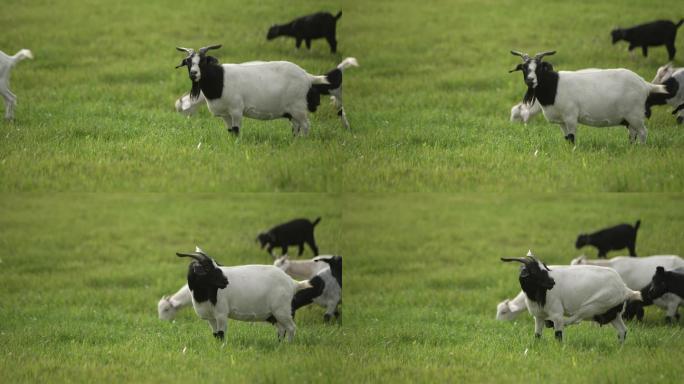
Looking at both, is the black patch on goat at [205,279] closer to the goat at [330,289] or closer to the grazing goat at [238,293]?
the grazing goat at [238,293]

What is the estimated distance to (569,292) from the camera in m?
13.3

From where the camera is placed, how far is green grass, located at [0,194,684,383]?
1274cm

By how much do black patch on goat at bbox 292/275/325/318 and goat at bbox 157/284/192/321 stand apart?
245cm

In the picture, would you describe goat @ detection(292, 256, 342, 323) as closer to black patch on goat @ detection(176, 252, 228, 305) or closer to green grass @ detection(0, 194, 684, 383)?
green grass @ detection(0, 194, 684, 383)

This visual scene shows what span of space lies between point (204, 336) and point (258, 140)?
2963 mm

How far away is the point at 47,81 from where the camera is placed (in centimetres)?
2020

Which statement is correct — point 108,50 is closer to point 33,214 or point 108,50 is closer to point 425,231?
point 33,214

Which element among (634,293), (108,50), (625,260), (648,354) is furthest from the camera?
(108,50)

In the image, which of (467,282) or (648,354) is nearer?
(648,354)

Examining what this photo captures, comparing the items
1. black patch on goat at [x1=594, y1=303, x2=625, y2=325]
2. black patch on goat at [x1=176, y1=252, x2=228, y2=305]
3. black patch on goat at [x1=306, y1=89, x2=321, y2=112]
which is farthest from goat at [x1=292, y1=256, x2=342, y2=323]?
black patch on goat at [x1=594, y1=303, x2=625, y2=325]

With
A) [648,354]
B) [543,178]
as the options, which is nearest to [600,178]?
[543,178]

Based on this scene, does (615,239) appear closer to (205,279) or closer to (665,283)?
(665,283)

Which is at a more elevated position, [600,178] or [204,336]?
[600,178]

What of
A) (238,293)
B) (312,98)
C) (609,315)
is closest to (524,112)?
(312,98)
